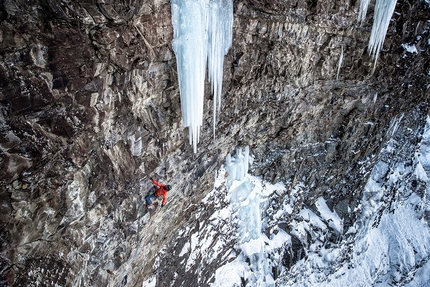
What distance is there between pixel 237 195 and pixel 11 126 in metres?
9.31

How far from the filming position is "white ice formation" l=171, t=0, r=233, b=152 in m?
6.02

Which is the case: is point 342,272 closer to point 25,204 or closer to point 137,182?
point 137,182

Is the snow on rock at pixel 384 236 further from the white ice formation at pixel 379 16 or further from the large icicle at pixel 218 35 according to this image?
the large icicle at pixel 218 35

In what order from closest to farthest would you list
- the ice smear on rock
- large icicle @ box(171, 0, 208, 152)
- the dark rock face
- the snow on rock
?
1. the dark rock face
2. large icicle @ box(171, 0, 208, 152)
3. the ice smear on rock
4. the snow on rock

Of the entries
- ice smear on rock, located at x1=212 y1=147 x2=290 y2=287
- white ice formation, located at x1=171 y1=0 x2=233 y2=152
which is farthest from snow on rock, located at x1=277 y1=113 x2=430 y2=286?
white ice formation, located at x1=171 y1=0 x2=233 y2=152

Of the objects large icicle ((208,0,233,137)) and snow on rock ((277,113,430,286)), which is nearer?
large icicle ((208,0,233,137))

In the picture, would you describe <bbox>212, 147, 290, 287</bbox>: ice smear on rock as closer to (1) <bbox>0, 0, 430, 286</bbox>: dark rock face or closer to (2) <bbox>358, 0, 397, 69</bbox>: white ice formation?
(1) <bbox>0, 0, 430, 286</bbox>: dark rock face

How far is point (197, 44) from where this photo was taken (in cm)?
631

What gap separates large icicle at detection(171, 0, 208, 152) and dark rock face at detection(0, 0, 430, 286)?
0.24 m

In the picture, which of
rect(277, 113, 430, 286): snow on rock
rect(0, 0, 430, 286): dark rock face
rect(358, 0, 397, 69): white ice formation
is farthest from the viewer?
rect(277, 113, 430, 286): snow on rock

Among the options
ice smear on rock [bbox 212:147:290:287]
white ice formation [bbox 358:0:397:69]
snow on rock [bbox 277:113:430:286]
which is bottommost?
snow on rock [bbox 277:113:430:286]

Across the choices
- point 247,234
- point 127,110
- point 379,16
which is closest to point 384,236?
point 247,234

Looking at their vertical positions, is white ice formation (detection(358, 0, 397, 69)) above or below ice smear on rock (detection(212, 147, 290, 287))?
above

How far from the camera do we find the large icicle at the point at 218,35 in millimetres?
6691
